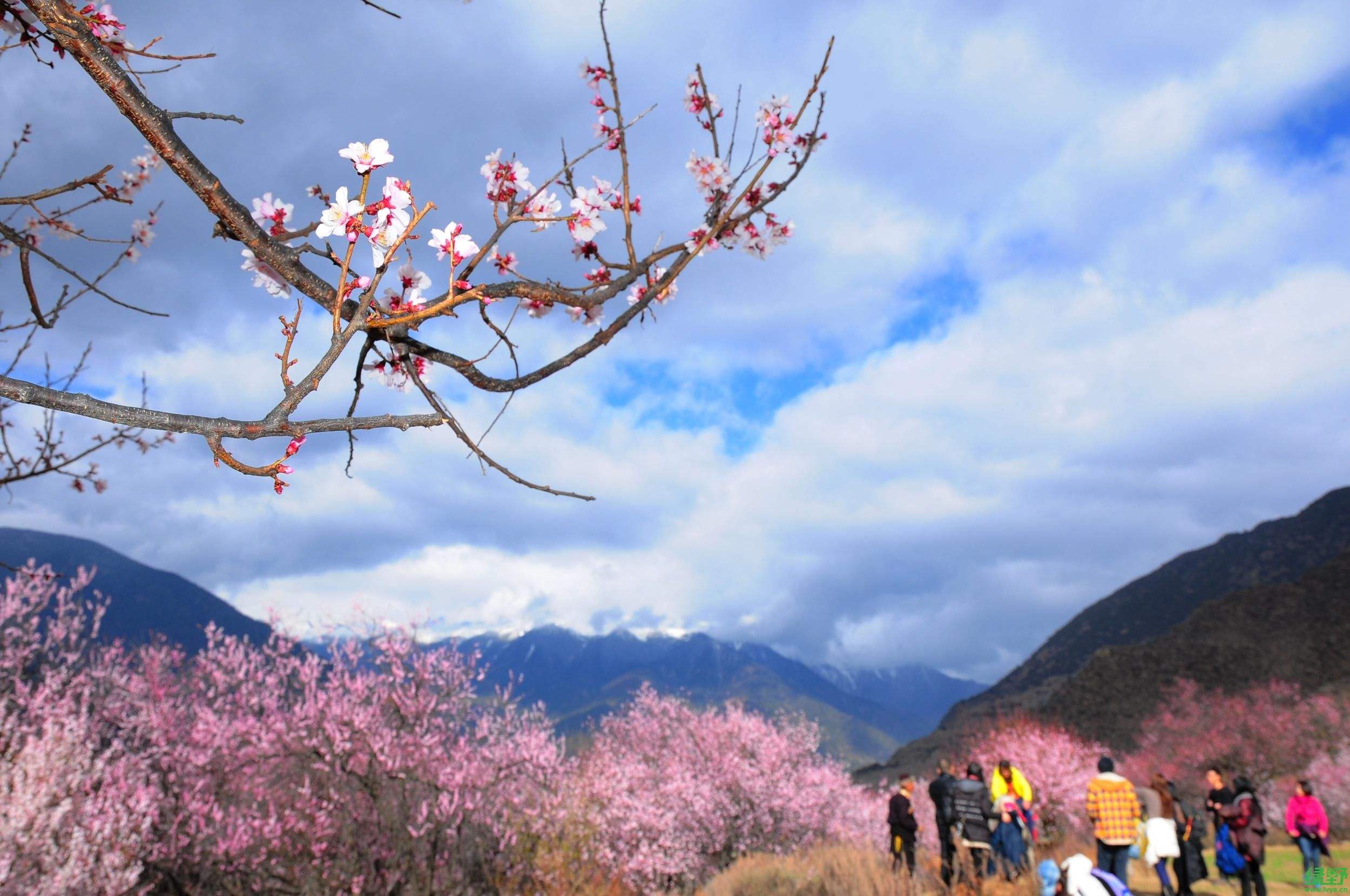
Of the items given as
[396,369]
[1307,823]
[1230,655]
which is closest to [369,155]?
[396,369]

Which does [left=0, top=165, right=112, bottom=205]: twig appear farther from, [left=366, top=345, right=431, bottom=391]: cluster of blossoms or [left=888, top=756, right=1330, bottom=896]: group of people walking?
[left=888, top=756, right=1330, bottom=896]: group of people walking

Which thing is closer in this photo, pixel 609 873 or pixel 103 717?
pixel 609 873

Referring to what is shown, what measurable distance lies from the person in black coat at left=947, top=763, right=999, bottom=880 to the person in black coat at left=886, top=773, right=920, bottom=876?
583 mm

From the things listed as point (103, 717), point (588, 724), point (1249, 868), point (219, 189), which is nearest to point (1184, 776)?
point (588, 724)

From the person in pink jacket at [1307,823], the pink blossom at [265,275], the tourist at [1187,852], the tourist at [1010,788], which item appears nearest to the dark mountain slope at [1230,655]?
the person in pink jacket at [1307,823]

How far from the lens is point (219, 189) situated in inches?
75.8

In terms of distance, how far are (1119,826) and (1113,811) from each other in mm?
174

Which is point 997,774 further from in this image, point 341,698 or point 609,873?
point 341,698

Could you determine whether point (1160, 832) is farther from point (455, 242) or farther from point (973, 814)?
point (455, 242)

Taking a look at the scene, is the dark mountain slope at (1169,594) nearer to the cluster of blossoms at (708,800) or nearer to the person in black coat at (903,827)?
the cluster of blossoms at (708,800)

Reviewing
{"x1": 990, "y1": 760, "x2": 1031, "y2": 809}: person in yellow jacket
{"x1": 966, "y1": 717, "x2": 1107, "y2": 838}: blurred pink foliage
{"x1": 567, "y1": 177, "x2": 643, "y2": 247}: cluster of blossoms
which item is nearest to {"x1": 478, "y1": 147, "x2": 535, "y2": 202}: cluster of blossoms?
{"x1": 567, "y1": 177, "x2": 643, "y2": 247}: cluster of blossoms

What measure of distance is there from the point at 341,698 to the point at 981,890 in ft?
33.8

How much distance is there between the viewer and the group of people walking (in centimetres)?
854

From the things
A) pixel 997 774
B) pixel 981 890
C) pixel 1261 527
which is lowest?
pixel 981 890
